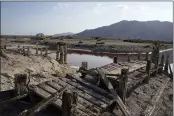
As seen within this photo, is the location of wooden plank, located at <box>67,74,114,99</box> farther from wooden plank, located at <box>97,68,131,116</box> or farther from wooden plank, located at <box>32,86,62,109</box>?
wooden plank, located at <box>32,86,62,109</box>

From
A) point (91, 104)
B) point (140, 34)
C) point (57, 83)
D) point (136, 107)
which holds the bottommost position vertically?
point (136, 107)

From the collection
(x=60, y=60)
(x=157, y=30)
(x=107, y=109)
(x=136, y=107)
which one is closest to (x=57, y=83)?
(x=107, y=109)

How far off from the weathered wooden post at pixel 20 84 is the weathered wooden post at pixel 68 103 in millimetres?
2027

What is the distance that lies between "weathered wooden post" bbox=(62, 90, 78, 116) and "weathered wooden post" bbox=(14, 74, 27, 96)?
6.65 feet

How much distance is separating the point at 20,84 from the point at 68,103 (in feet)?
7.29

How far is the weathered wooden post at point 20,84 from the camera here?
748 cm

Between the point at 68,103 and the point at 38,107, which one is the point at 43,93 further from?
the point at 38,107

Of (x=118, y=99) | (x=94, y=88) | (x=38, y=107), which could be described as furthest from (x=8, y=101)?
(x=118, y=99)

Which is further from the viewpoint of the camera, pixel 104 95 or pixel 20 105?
pixel 104 95

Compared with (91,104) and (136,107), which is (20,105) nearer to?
(91,104)

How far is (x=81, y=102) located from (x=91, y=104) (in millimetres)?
329

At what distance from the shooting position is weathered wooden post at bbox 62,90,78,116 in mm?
5965

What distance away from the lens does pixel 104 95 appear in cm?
864

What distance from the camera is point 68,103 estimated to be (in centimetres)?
604
